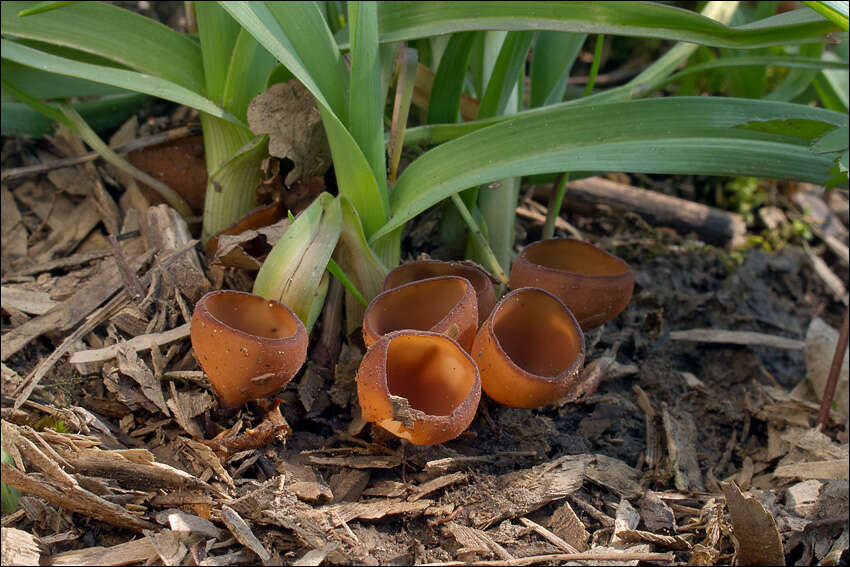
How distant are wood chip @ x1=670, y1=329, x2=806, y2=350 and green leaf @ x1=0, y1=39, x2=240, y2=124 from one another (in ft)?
4.44

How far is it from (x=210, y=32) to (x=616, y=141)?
0.95 m

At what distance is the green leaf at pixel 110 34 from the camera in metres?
1.74

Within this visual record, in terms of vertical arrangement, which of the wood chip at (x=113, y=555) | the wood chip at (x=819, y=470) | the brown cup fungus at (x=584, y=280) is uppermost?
the brown cup fungus at (x=584, y=280)

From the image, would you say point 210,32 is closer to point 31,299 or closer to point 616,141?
point 31,299

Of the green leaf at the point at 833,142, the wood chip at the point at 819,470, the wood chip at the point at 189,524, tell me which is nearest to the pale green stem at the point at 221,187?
the wood chip at the point at 189,524

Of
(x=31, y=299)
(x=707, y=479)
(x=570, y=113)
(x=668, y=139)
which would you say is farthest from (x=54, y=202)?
(x=707, y=479)

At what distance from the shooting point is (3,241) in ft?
6.59

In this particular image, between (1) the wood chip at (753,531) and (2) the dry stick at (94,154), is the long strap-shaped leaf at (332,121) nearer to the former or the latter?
(2) the dry stick at (94,154)

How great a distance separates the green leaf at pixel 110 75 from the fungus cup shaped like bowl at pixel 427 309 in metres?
0.63

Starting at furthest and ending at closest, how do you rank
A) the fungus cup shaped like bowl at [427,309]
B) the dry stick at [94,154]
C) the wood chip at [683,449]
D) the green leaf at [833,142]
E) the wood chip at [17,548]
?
the dry stick at [94,154] < the wood chip at [683,449] < the green leaf at [833,142] < the fungus cup shaped like bowl at [427,309] < the wood chip at [17,548]

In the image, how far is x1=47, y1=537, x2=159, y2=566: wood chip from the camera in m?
1.25

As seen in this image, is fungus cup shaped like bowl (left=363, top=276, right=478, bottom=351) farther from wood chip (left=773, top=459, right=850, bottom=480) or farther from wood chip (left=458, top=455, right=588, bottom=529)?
wood chip (left=773, top=459, right=850, bottom=480)

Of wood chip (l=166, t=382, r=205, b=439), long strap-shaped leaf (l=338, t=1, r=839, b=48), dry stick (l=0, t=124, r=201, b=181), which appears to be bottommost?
wood chip (l=166, t=382, r=205, b=439)

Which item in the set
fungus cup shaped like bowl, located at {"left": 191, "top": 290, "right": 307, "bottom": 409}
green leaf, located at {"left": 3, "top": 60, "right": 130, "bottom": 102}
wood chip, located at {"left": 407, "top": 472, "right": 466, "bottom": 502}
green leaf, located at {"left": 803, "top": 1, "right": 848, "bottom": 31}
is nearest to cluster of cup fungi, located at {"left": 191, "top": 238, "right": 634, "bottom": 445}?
fungus cup shaped like bowl, located at {"left": 191, "top": 290, "right": 307, "bottom": 409}
